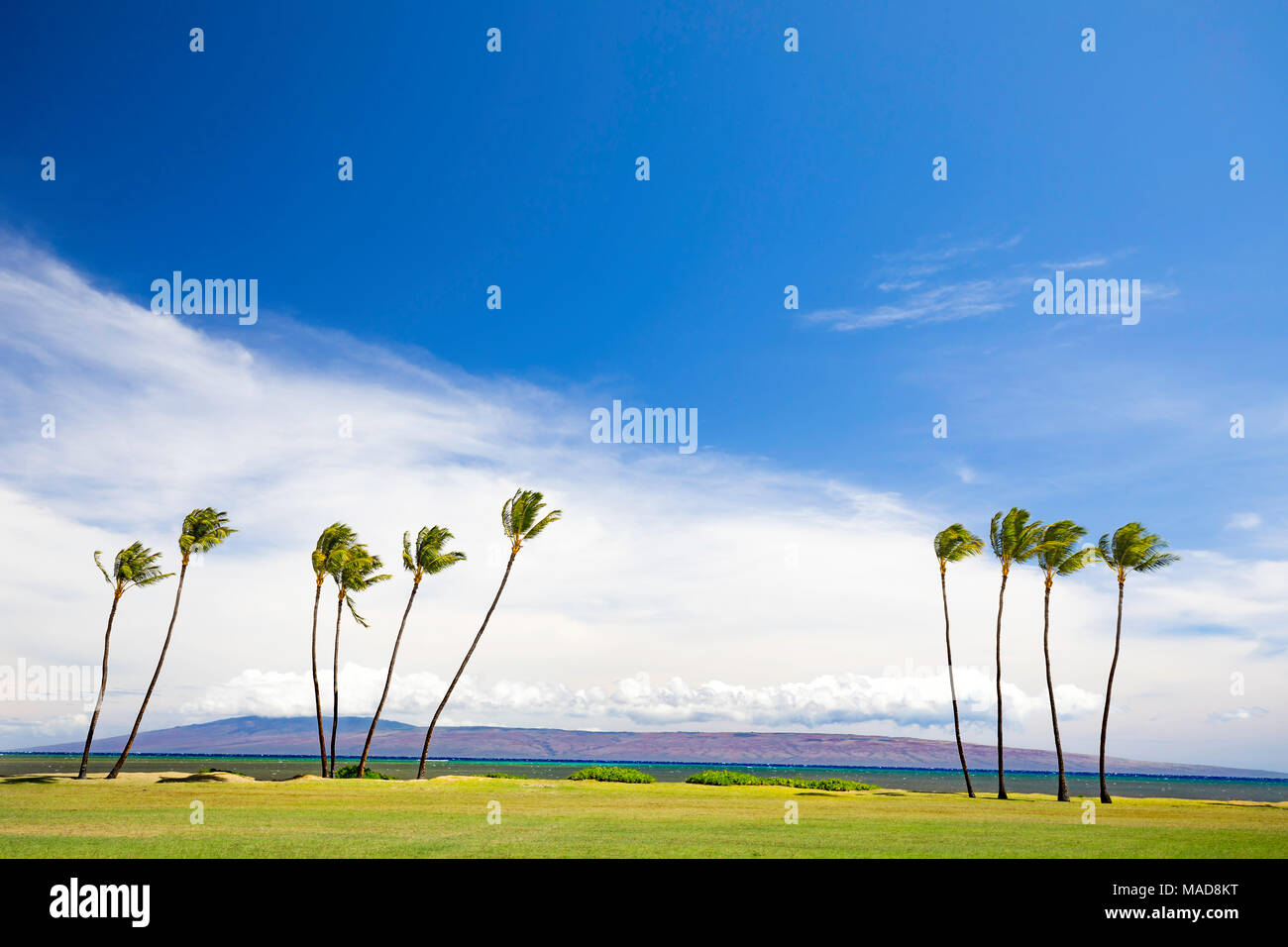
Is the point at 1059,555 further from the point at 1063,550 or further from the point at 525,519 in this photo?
the point at 525,519

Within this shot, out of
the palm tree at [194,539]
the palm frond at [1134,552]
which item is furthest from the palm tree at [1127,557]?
the palm tree at [194,539]

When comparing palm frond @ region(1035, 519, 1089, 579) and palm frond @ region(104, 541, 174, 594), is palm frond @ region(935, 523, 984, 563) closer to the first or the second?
palm frond @ region(1035, 519, 1089, 579)

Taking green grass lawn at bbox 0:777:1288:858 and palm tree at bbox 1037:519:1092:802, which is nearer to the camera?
green grass lawn at bbox 0:777:1288:858

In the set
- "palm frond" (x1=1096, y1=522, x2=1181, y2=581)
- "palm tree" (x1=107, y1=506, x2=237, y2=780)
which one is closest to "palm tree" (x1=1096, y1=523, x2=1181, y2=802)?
"palm frond" (x1=1096, y1=522, x2=1181, y2=581)

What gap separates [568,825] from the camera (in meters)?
25.8

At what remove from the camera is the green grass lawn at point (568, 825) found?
1991 cm

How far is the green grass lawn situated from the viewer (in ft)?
65.3

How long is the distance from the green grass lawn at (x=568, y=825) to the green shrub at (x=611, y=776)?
452 inches

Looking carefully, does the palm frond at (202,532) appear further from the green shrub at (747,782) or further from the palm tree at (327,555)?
the green shrub at (747,782)

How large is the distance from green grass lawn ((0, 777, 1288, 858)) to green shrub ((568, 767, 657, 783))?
11482 mm

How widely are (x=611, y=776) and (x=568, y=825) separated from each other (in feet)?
102
